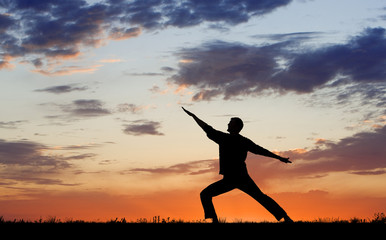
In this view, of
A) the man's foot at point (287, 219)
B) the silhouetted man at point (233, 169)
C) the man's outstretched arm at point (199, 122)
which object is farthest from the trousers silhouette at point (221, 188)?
the man's outstretched arm at point (199, 122)

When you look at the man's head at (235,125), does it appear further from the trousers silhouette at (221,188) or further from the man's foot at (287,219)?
the man's foot at (287,219)

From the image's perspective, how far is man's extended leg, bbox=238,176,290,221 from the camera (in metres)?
12.4

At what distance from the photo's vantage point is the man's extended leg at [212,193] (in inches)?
484

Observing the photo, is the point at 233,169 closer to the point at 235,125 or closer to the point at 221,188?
the point at 221,188

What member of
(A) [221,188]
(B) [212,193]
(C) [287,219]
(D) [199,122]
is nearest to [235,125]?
(D) [199,122]
